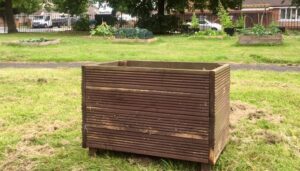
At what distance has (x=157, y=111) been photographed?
3668 mm

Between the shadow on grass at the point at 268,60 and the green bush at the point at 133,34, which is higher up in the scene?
the green bush at the point at 133,34

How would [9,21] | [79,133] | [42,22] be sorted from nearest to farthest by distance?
1. [79,133]
2. [9,21]
3. [42,22]

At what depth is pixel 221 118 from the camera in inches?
150

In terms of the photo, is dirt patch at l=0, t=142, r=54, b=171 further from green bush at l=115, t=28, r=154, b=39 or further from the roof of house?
the roof of house

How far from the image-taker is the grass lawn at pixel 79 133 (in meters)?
3.88

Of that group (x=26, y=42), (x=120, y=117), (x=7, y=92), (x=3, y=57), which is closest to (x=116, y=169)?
(x=120, y=117)

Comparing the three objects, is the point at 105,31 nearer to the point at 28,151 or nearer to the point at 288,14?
the point at 28,151

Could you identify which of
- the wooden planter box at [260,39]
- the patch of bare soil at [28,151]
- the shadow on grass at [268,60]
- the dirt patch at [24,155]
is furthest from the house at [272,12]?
the dirt patch at [24,155]

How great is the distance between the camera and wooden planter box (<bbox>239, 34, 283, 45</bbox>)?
52.1 ft

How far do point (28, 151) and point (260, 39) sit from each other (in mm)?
12906

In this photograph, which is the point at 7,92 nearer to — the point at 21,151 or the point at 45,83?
the point at 45,83

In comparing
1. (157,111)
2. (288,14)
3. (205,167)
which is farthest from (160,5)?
(205,167)

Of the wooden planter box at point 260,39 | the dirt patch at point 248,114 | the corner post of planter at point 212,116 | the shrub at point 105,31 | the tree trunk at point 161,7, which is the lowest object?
the dirt patch at point 248,114

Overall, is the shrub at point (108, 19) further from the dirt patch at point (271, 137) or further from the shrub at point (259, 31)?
the dirt patch at point (271, 137)
